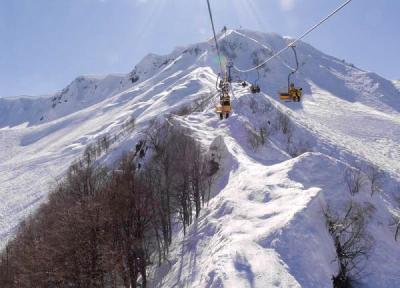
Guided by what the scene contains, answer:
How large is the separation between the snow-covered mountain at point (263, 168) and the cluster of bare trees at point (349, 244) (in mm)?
784

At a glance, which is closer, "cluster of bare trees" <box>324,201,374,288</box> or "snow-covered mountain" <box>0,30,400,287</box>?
"snow-covered mountain" <box>0,30,400,287</box>

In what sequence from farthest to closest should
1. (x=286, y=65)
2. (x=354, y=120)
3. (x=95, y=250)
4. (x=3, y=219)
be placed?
(x=286, y=65) < (x=354, y=120) < (x=3, y=219) < (x=95, y=250)

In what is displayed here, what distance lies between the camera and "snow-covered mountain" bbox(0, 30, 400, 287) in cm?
2295

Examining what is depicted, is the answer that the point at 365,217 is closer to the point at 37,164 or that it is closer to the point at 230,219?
the point at 230,219

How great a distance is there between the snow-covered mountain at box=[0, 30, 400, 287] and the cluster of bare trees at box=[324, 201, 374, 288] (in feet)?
2.57

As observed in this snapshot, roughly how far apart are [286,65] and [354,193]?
16660 cm

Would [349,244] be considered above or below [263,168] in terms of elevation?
below

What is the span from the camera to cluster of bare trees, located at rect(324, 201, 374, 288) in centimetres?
2538

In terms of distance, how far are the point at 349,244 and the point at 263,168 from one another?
1440 cm

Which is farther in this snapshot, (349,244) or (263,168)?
(263,168)

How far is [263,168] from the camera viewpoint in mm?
40031

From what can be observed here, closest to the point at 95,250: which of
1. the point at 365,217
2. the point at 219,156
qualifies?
the point at 365,217

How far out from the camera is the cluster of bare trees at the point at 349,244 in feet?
83.3

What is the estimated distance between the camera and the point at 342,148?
92125 mm
